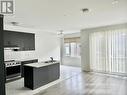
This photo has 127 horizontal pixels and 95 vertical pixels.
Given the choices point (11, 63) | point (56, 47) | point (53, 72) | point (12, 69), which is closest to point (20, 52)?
point (11, 63)

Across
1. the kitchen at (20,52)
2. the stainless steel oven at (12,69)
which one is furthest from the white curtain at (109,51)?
the stainless steel oven at (12,69)

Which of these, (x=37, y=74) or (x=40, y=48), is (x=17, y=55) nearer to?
(x=40, y=48)

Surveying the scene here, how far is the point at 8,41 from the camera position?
→ 5.07 metres

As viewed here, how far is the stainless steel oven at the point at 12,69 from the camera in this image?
4800 mm

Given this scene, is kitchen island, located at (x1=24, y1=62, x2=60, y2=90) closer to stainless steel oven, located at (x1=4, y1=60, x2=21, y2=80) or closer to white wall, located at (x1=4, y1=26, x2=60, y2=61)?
stainless steel oven, located at (x1=4, y1=60, x2=21, y2=80)

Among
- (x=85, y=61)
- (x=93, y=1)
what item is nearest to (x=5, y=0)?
(x=93, y=1)

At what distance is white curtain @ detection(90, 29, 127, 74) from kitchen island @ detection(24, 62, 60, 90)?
2.75m

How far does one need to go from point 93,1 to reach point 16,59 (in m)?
4.48

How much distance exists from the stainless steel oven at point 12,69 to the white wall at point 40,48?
36cm

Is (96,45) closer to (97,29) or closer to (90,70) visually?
(97,29)

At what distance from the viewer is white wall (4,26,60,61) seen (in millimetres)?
5426

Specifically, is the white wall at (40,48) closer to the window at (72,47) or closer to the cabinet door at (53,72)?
the window at (72,47)

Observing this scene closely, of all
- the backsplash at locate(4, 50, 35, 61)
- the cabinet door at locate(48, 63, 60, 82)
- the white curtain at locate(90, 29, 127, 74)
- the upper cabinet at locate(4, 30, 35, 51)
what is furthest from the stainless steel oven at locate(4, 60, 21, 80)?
the white curtain at locate(90, 29, 127, 74)

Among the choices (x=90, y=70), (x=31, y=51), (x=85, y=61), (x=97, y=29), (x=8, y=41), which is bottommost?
(x=90, y=70)
